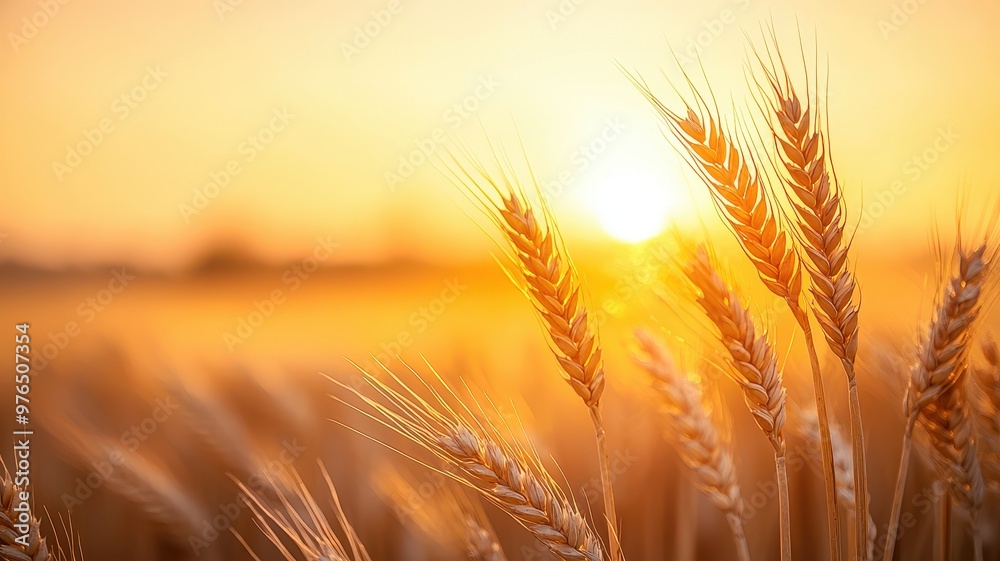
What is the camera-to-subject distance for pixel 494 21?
1929 mm

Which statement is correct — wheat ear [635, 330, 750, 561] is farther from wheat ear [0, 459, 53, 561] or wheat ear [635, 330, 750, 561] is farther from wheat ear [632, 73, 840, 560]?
wheat ear [0, 459, 53, 561]

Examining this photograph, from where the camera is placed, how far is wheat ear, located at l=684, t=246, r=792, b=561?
733 millimetres

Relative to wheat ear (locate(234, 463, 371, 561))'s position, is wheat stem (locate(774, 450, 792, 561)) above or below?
above

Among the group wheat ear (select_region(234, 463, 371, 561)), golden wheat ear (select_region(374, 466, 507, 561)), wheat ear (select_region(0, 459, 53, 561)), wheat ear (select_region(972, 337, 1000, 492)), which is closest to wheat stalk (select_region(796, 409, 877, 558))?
wheat ear (select_region(972, 337, 1000, 492))

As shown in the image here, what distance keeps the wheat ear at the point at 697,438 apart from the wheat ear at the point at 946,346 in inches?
8.3

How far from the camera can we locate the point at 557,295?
0.82 m

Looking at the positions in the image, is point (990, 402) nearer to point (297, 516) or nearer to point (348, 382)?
point (297, 516)

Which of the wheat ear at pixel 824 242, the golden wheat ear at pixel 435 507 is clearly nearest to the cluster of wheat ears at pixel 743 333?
the wheat ear at pixel 824 242

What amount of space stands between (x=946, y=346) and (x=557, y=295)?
58cm

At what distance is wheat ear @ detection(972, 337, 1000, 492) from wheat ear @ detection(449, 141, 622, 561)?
0.82 metres

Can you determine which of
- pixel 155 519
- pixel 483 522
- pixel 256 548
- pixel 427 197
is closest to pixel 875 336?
pixel 483 522

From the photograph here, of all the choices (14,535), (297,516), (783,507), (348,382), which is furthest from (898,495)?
(348,382)

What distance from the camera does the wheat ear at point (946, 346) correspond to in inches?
30.8

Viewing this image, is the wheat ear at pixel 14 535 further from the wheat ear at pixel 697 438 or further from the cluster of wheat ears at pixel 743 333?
the wheat ear at pixel 697 438
